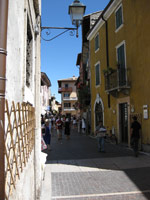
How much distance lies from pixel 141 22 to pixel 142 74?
8.99 ft

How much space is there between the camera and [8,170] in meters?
2.02

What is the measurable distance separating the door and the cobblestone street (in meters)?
4.08

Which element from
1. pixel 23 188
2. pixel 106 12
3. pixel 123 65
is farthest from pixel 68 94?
pixel 23 188

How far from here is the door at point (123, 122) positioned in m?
13.8

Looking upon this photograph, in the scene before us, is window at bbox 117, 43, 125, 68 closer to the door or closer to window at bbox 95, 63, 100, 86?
the door

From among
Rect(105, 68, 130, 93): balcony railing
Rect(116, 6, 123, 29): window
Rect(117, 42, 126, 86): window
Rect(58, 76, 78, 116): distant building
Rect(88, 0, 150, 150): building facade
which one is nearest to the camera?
Rect(88, 0, 150, 150): building facade

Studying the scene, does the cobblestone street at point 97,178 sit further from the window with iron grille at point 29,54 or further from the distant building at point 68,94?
the distant building at point 68,94

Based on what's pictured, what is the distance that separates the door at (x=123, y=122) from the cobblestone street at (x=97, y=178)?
408cm

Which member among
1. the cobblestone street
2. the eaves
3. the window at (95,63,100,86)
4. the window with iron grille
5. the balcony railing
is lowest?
the cobblestone street

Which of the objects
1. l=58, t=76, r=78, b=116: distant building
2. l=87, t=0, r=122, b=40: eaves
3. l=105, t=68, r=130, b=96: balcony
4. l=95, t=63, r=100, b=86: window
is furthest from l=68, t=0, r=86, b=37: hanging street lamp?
l=58, t=76, r=78, b=116: distant building

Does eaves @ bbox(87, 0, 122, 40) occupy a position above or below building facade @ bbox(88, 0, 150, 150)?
above

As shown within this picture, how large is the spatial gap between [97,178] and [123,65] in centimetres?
873

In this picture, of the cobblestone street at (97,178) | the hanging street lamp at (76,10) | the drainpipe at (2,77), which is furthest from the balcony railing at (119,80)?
the drainpipe at (2,77)

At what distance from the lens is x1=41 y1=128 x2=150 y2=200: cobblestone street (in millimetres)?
5312
